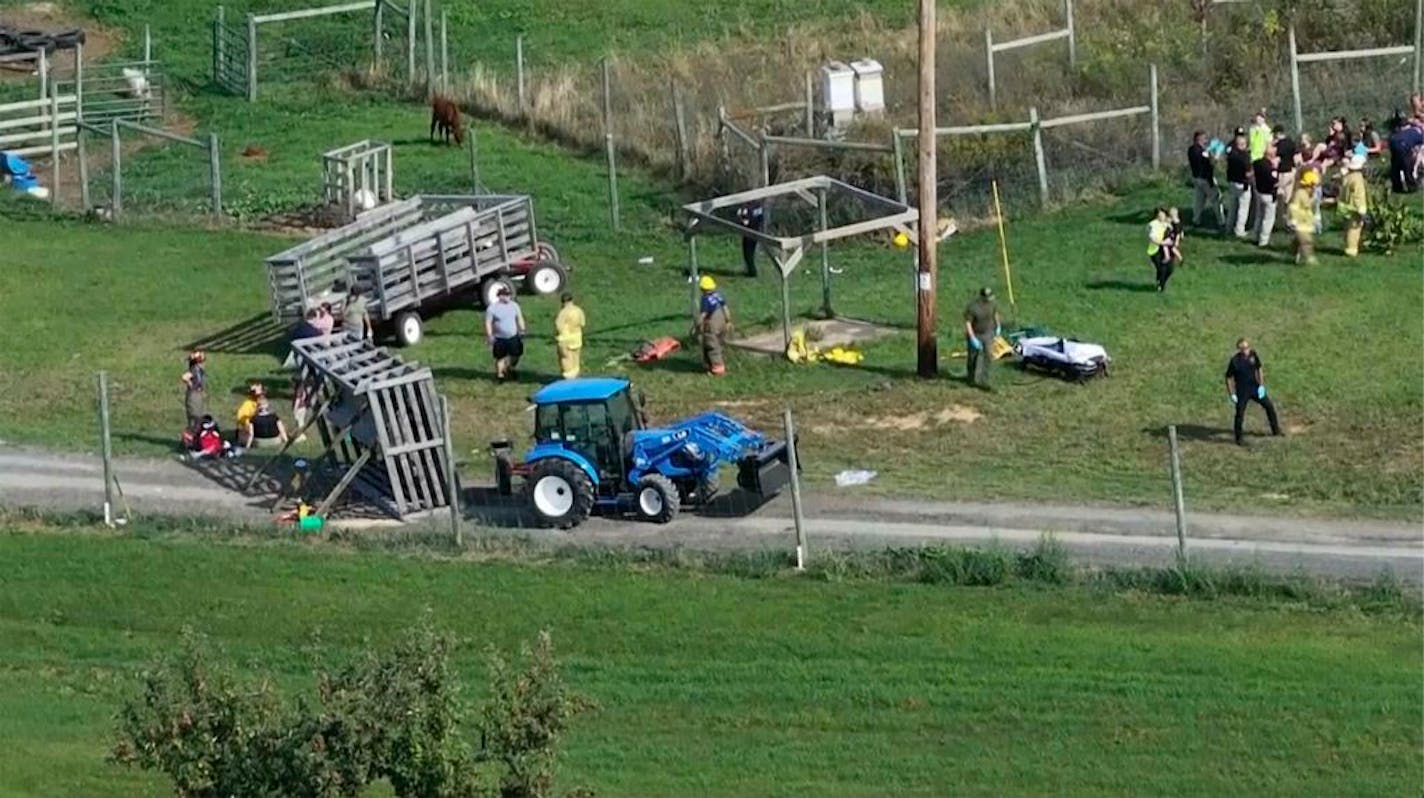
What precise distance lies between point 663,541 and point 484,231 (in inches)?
460

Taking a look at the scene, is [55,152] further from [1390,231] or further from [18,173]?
[1390,231]

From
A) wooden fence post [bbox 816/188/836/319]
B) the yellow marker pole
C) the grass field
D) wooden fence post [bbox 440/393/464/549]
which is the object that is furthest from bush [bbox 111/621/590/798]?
the yellow marker pole

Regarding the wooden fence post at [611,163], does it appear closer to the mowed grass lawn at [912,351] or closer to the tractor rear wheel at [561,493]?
the mowed grass lawn at [912,351]

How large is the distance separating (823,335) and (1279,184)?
26.7 feet

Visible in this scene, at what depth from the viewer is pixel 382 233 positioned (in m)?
40.8

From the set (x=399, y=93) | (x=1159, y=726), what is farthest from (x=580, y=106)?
(x=1159, y=726)

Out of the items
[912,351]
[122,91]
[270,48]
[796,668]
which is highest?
[270,48]

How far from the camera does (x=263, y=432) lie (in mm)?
34625

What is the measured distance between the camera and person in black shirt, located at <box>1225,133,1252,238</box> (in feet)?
136

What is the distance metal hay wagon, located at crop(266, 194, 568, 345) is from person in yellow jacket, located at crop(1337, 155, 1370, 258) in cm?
1218

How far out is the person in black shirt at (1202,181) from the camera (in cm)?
4188

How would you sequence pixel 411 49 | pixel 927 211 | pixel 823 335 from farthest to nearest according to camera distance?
pixel 411 49, pixel 823 335, pixel 927 211

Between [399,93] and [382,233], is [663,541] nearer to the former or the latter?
[382,233]

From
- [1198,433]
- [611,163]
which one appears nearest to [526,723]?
[1198,433]
